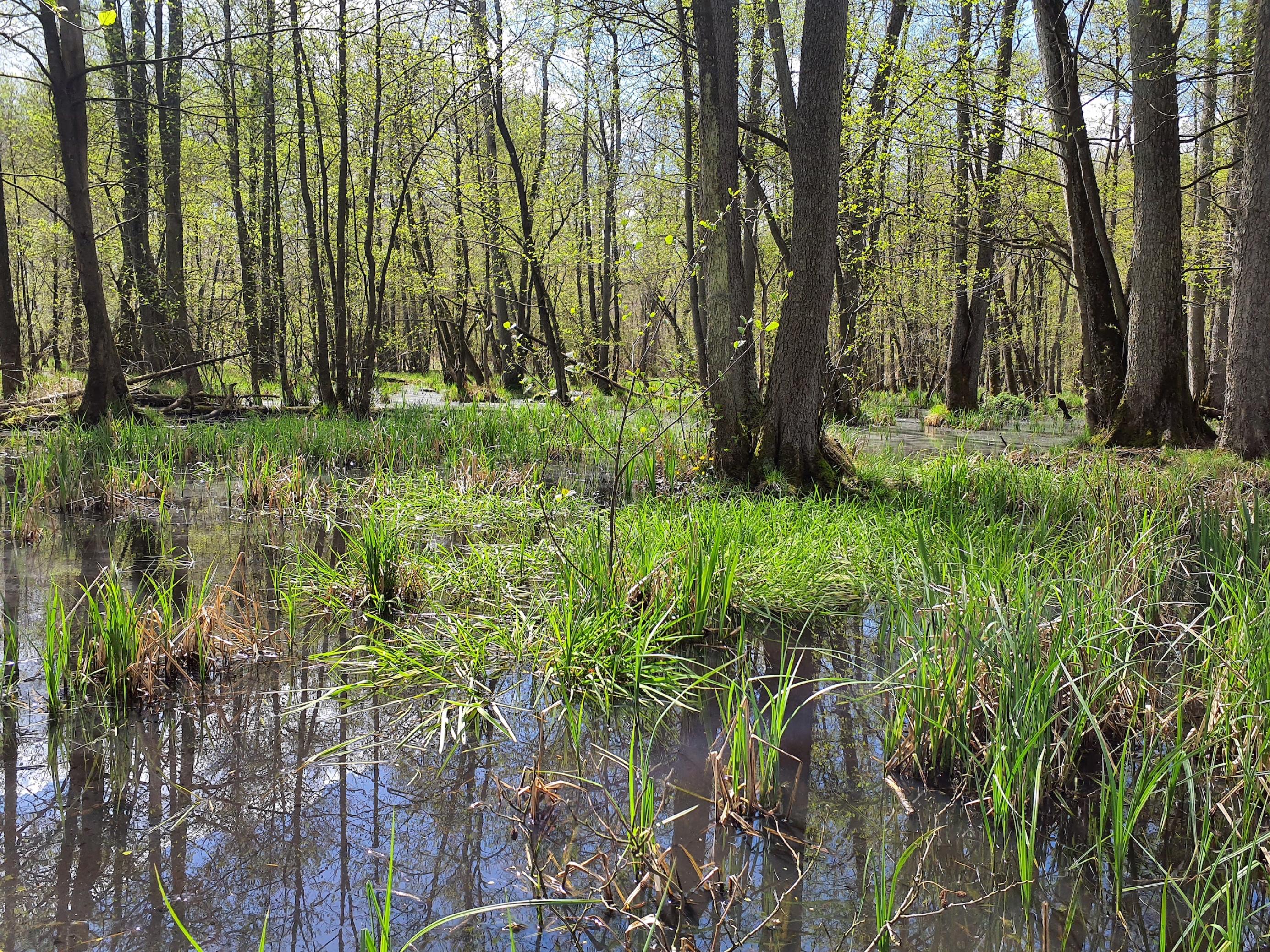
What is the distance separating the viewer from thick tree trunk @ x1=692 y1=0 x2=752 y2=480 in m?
6.90

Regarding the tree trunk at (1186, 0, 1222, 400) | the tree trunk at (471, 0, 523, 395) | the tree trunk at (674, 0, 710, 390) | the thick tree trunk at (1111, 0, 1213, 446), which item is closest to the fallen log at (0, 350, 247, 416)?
the tree trunk at (471, 0, 523, 395)

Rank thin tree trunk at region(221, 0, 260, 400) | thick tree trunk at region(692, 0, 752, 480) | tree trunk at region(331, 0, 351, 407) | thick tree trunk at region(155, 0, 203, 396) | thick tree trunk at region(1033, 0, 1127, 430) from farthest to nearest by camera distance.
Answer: thick tree trunk at region(155, 0, 203, 396), thin tree trunk at region(221, 0, 260, 400), tree trunk at region(331, 0, 351, 407), thick tree trunk at region(1033, 0, 1127, 430), thick tree trunk at region(692, 0, 752, 480)

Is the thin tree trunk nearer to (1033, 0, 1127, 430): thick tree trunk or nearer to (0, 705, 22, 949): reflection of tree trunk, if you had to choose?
(0, 705, 22, 949): reflection of tree trunk

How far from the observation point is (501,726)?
2980mm

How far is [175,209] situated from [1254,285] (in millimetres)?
15396

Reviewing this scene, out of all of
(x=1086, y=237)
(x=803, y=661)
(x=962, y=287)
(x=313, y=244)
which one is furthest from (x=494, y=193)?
(x=803, y=661)

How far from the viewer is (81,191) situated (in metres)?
8.91

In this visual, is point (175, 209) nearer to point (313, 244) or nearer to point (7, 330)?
point (7, 330)

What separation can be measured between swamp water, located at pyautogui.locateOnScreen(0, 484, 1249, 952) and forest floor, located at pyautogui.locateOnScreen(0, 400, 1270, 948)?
0.8 inches

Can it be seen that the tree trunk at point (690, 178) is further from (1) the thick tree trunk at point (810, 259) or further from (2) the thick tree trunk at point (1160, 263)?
(2) the thick tree trunk at point (1160, 263)

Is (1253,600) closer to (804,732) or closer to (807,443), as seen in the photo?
(804,732)

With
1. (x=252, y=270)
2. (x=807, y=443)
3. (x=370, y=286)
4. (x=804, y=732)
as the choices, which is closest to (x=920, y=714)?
(x=804, y=732)

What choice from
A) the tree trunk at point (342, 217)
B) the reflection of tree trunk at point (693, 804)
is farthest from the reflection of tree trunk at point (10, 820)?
the tree trunk at point (342, 217)

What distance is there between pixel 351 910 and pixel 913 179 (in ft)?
48.5
